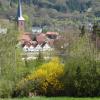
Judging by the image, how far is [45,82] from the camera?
23.2 meters

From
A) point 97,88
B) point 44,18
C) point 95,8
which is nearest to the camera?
point 97,88

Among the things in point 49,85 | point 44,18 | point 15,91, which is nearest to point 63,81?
point 49,85

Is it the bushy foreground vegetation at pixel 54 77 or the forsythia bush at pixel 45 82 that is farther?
the forsythia bush at pixel 45 82

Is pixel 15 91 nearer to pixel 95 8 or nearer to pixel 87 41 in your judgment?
pixel 87 41

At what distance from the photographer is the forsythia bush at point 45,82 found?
2256cm

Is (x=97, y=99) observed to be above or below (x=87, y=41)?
below

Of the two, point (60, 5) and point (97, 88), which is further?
point (60, 5)

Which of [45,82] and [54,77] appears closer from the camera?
[45,82]

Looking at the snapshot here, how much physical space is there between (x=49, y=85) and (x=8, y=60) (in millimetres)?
2968

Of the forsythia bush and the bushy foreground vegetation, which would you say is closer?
the bushy foreground vegetation

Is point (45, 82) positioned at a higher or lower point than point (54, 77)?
lower

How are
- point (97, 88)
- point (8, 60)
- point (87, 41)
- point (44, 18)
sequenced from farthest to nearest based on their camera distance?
1. point (44, 18)
2. point (87, 41)
3. point (8, 60)
4. point (97, 88)

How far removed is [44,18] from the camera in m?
128

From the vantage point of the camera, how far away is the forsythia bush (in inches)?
888
